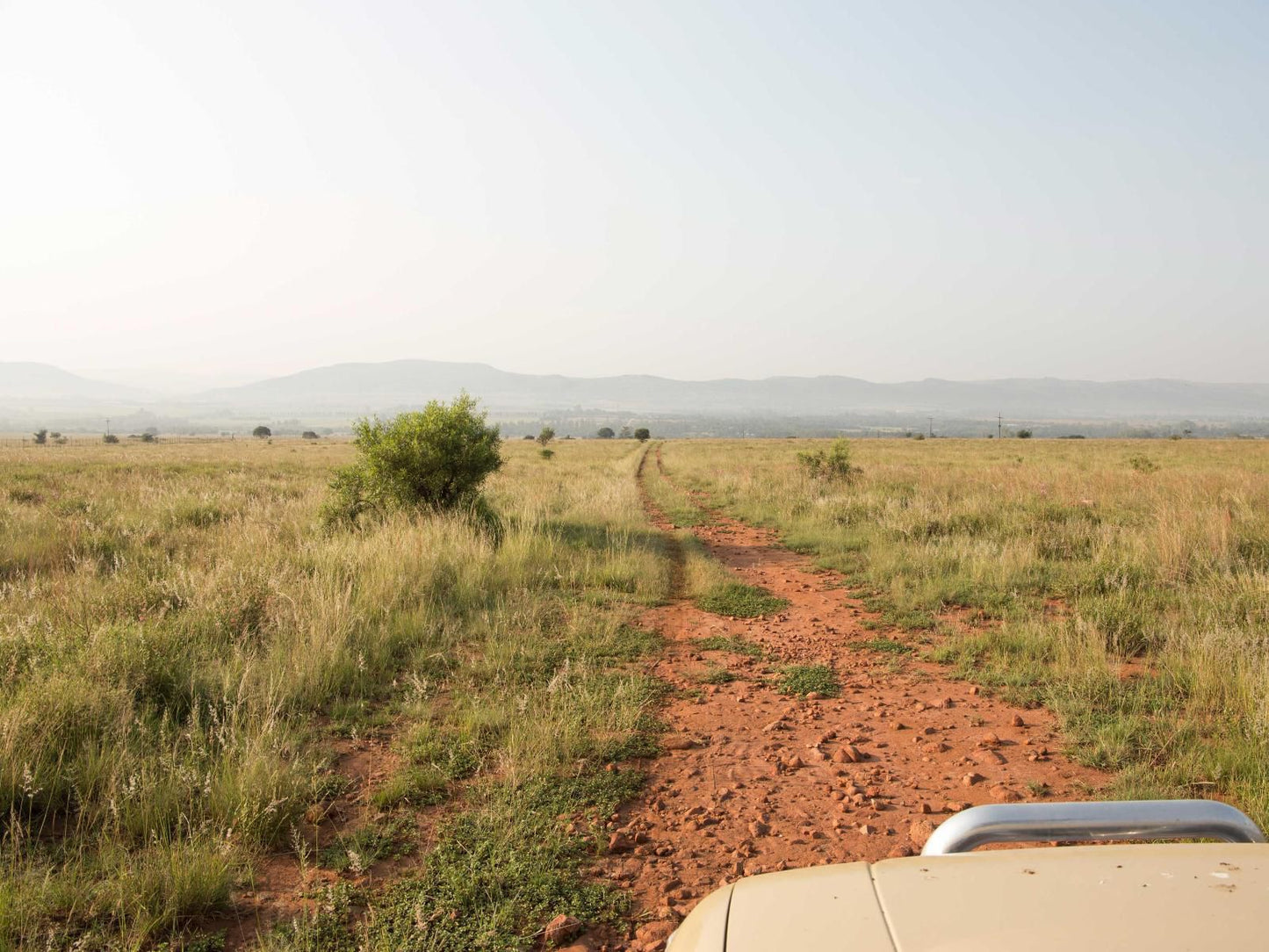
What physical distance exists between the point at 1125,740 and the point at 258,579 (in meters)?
7.41

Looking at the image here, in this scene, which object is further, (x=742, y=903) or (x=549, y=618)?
(x=549, y=618)

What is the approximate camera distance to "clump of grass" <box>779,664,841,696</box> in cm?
556

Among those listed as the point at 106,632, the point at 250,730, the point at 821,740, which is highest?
the point at 106,632

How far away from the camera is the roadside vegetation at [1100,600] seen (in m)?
4.29

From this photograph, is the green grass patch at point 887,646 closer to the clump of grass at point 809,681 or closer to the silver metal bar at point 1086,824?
the clump of grass at point 809,681

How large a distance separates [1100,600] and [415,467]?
9.72m

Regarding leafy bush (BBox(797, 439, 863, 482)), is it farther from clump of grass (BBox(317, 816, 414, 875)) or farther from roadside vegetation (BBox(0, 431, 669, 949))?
clump of grass (BBox(317, 816, 414, 875))

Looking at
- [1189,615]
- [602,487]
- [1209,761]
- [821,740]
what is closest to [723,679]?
[821,740]

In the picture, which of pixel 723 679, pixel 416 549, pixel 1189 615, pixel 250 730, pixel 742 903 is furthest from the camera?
pixel 416 549

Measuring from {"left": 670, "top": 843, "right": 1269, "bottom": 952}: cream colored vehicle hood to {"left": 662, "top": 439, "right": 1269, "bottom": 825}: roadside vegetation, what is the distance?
3.15 m

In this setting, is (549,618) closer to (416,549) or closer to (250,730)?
(416,549)

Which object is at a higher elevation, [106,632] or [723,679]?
[106,632]

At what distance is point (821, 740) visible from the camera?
185 inches

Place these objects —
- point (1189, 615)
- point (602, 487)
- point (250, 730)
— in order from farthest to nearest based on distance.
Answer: point (602, 487) → point (1189, 615) → point (250, 730)
